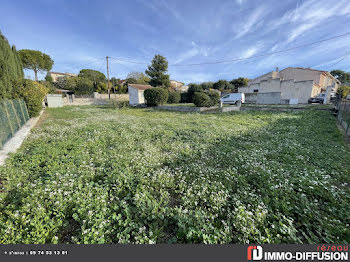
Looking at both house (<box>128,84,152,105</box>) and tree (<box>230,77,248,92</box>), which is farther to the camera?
tree (<box>230,77,248,92</box>)

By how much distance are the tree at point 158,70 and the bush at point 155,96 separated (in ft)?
50.8

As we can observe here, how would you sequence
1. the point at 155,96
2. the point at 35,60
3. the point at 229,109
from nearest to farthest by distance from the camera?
the point at 229,109 < the point at 155,96 < the point at 35,60

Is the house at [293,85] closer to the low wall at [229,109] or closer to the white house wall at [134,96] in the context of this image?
the low wall at [229,109]

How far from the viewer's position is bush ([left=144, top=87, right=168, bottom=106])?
19.4m

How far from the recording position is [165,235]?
1.97 metres

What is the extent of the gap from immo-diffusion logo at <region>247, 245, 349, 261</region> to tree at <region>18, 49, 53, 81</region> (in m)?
53.7

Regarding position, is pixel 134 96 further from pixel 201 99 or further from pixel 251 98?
pixel 251 98

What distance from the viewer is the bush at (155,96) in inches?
762

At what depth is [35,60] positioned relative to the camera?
3625cm

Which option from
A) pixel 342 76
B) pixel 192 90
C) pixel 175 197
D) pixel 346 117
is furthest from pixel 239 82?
pixel 175 197

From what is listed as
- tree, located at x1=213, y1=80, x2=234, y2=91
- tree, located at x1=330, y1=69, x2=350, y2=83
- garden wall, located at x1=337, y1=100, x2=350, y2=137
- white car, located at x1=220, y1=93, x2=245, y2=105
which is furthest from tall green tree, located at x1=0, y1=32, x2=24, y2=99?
tree, located at x1=330, y1=69, x2=350, y2=83

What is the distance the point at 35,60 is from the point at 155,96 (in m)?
39.5

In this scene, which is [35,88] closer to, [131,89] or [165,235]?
[165,235]

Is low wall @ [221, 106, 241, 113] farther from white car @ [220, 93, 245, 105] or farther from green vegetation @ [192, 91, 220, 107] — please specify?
white car @ [220, 93, 245, 105]
